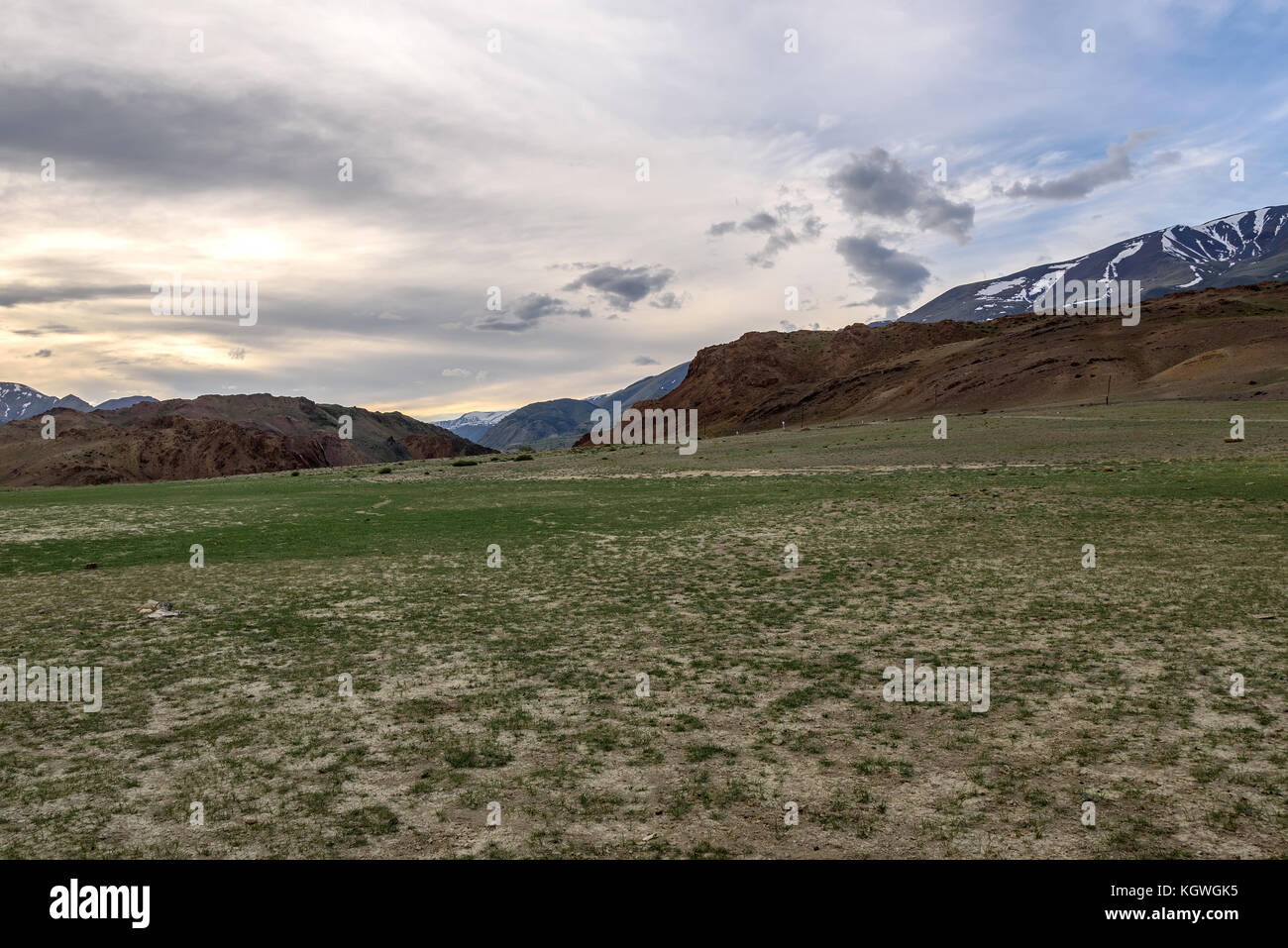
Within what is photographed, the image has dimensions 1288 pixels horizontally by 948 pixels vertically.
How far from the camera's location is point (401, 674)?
10555 millimetres

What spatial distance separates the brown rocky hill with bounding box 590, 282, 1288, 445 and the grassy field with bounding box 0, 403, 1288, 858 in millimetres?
76229

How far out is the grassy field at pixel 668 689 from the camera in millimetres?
6199

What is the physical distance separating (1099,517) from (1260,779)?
1799cm

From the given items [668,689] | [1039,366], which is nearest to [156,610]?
[668,689]

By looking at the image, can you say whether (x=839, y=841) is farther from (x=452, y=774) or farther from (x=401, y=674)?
(x=401, y=674)

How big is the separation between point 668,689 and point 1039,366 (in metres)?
123

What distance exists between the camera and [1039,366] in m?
115

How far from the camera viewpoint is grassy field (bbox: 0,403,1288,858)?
6.20 m

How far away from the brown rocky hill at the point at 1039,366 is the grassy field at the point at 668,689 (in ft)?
250

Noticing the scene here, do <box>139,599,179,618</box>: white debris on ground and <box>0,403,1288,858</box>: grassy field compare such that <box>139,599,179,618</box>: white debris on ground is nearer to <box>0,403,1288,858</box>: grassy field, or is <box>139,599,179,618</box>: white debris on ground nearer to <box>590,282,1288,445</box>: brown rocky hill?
<box>0,403,1288,858</box>: grassy field

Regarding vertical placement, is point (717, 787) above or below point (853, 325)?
below

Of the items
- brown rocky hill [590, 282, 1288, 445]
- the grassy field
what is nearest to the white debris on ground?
the grassy field

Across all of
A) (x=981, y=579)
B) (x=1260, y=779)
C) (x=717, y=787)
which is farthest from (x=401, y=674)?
(x=981, y=579)

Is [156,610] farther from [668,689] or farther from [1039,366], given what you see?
[1039,366]
